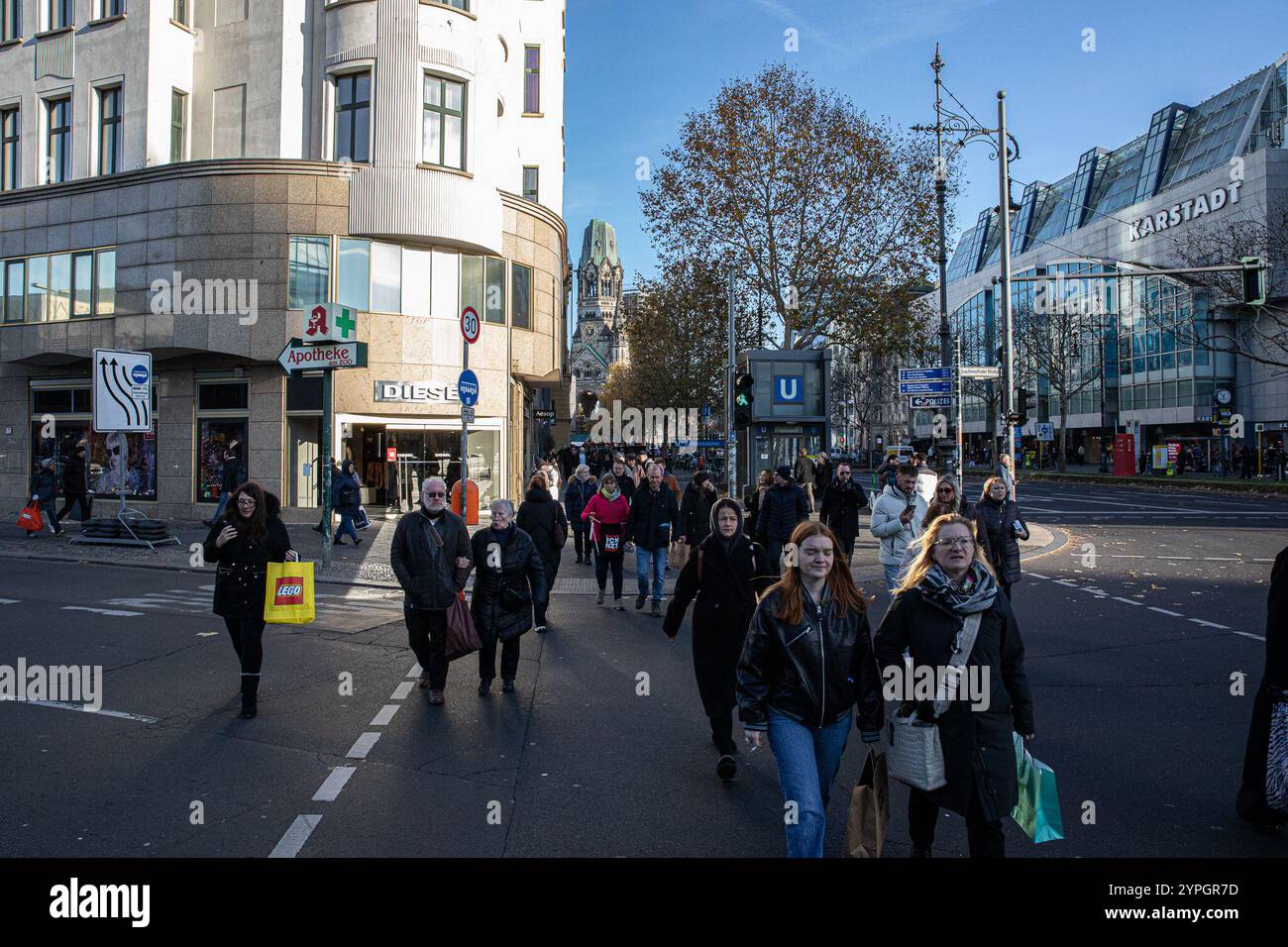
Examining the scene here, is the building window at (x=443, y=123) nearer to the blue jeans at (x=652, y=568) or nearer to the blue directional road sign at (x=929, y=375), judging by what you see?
the blue directional road sign at (x=929, y=375)

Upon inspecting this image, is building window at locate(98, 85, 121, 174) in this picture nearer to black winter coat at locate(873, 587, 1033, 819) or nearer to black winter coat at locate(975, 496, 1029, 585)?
black winter coat at locate(975, 496, 1029, 585)

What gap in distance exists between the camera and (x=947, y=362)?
82.6 ft

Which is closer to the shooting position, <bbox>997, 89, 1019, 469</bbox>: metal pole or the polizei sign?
<bbox>997, 89, 1019, 469</bbox>: metal pole

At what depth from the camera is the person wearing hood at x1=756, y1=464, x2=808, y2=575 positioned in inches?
486

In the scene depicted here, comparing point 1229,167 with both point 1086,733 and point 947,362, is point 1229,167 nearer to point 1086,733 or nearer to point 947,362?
point 947,362

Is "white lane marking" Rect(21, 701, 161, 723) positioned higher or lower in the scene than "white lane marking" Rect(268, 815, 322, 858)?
lower

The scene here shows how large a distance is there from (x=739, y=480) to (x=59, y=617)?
19.7m

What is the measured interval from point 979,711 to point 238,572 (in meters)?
5.29

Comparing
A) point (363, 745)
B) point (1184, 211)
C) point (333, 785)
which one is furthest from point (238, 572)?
point (1184, 211)

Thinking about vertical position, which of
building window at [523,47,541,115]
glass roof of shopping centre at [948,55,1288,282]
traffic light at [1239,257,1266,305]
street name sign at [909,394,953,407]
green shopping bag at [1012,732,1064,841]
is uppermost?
glass roof of shopping centre at [948,55,1288,282]

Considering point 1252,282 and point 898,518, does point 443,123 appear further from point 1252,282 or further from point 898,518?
point 898,518

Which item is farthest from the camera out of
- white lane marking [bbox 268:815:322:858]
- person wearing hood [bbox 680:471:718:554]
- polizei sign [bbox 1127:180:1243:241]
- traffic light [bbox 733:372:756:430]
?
polizei sign [bbox 1127:180:1243:241]

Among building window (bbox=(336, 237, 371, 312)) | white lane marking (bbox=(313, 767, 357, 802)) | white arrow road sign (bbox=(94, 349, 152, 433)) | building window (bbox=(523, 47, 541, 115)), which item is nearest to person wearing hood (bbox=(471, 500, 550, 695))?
white lane marking (bbox=(313, 767, 357, 802))

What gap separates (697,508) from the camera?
12.4 m
